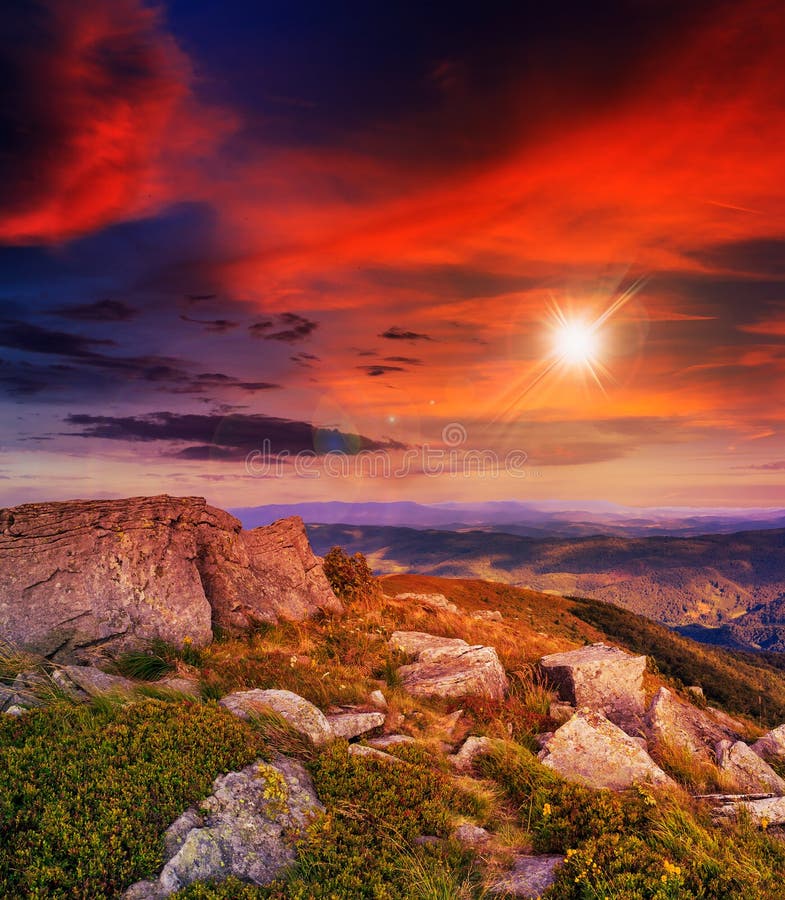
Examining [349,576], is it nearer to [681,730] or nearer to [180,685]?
[180,685]

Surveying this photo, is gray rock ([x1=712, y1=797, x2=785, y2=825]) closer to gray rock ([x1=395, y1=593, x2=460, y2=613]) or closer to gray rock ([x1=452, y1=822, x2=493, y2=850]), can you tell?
gray rock ([x1=452, y1=822, x2=493, y2=850])

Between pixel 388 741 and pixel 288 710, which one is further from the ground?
pixel 288 710

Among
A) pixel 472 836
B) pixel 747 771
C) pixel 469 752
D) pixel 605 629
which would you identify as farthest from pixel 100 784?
pixel 605 629

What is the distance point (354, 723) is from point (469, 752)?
2.13 m

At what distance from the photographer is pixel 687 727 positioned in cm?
1333

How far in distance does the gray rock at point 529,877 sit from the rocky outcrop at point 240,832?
237cm

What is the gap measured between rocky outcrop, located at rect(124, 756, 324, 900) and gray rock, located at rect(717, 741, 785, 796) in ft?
25.7

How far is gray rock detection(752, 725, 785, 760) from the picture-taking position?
13.1 m

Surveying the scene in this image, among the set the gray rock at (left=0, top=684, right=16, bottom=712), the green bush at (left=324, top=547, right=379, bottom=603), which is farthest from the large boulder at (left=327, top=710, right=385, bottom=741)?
the green bush at (left=324, top=547, right=379, bottom=603)

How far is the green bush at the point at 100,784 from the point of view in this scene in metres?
5.98

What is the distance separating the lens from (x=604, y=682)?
1507 centimetres

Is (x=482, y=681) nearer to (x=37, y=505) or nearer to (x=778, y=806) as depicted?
(x=778, y=806)

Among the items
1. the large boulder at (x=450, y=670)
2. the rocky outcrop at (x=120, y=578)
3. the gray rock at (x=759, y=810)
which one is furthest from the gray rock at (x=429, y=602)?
the gray rock at (x=759, y=810)

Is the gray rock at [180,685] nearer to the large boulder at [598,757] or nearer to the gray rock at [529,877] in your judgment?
the gray rock at [529,877]
